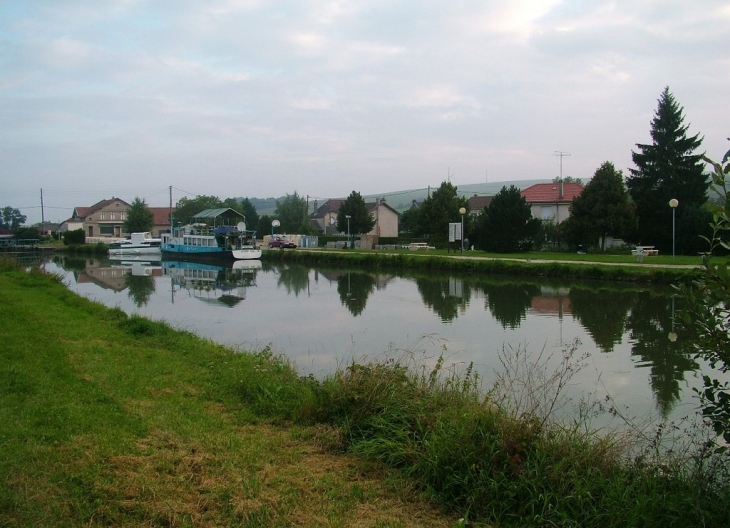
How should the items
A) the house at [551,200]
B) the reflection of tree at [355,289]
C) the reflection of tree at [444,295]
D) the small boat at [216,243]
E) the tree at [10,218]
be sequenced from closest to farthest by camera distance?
1. the reflection of tree at [444,295]
2. the reflection of tree at [355,289]
3. the small boat at [216,243]
4. the house at [551,200]
5. the tree at [10,218]

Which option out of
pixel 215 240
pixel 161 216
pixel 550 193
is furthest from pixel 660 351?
pixel 161 216

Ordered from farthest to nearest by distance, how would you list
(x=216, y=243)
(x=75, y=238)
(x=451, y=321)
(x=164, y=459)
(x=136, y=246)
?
(x=75, y=238) → (x=136, y=246) → (x=216, y=243) → (x=451, y=321) → (x=164, y=459)

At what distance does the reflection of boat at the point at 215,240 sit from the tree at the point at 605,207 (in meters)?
22.3

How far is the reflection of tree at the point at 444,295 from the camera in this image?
17.0 metres

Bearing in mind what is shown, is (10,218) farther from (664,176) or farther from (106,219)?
(664,176)

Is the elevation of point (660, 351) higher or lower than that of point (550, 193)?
lower

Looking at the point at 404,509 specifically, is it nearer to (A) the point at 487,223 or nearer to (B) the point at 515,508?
(B) the point at 515,508

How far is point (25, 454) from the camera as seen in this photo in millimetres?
4398

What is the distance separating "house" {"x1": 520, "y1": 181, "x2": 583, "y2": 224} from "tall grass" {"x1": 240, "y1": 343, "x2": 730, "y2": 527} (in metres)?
43.0

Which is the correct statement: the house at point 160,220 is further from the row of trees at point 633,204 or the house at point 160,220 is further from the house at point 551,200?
the row of trees at point 633,204

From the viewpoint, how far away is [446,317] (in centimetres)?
1580

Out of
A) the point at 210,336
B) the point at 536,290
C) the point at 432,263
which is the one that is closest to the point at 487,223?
the point at 432,263

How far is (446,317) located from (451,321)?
0.73 metres

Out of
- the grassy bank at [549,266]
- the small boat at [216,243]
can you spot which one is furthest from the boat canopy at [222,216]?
the grassy bank at [549,266]
